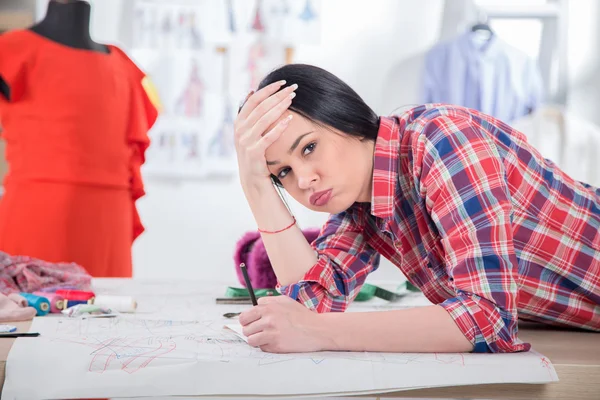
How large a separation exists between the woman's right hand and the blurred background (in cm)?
238

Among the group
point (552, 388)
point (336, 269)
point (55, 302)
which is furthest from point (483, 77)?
point (552, 388)

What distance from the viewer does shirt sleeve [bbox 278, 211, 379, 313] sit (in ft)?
4.25

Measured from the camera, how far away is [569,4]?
12.3 feet

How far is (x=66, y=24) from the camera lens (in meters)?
2.67

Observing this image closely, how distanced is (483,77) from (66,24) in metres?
1.90

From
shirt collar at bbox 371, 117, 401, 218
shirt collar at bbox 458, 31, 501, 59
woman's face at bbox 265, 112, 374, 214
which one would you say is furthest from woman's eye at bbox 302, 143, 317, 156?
shirt collar at bbox 458, 31, 501, 59

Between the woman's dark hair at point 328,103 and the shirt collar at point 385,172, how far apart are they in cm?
4

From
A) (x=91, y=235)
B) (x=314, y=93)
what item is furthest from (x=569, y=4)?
(x=314, y=93)

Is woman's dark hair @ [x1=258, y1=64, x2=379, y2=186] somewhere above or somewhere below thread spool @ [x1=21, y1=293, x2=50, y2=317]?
above

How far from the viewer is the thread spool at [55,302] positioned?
1364mm

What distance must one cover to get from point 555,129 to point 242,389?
9.26 feet

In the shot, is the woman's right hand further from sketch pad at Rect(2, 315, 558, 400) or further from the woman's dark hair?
sketch pad at Rect(2, 315, 558, 400)

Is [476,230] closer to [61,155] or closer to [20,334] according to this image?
[20,334]

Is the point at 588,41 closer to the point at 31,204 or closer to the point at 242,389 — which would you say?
the point at 31,204
